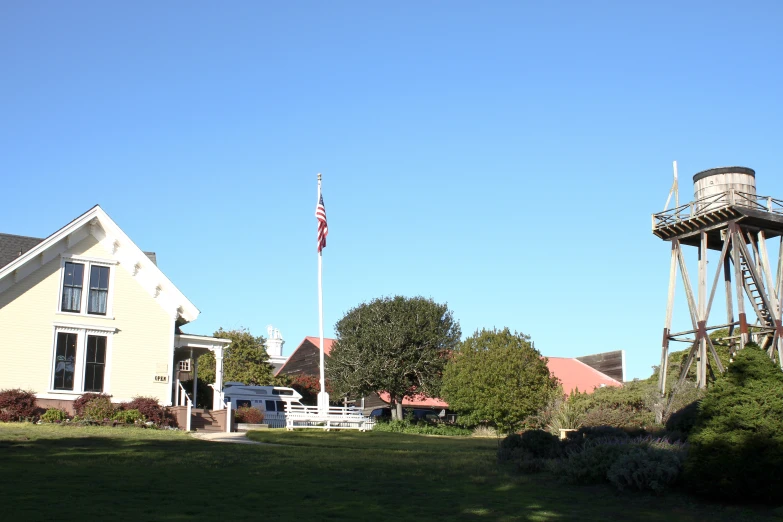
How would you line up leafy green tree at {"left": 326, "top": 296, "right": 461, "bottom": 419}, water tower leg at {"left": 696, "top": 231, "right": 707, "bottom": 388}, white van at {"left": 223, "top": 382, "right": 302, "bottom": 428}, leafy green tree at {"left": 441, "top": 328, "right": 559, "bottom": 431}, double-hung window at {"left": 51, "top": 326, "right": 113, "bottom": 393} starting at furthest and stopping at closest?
1. leafy green tree at {"left": 326, "top": 296, "right": 461, "bottom": 419}
2. leafy green tree at {"left": 441, "top": 328, "right": 559, "bottom": 431}
3. white van at {"left": 223, "top": 382, "right": 302, "bottom": 428}
4. water tower leg at {"left": 696, "top": 231, "right": 707, "bottom": 388}
5. double-hung window at {"left": 51, "top": 326, "right": 113, "bottom": 393}

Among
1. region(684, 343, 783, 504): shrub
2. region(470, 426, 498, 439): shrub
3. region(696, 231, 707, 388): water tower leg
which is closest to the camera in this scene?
region(684, 343, 783, 504): shrub

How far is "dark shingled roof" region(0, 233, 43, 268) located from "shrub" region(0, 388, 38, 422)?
16.9 feet

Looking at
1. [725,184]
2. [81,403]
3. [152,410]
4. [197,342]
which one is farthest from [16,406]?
[725,184]

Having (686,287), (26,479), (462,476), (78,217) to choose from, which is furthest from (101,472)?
(686,287)

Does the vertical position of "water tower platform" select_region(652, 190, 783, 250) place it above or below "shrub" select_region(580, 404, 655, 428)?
above

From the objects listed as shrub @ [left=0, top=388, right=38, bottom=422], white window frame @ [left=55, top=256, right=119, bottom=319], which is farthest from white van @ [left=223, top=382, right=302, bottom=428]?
shrub @ [left=0, top=388, right=38, bottom=422]

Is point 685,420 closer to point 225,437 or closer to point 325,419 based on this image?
point 225,437

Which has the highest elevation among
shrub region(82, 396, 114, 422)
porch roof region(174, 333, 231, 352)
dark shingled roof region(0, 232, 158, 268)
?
dark shingled roof region(0, 232, 158, 268)

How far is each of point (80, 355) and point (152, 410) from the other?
391cm

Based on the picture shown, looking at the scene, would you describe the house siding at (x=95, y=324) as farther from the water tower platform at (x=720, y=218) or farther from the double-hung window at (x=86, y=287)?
the water tower platform at (x=720, y=218)

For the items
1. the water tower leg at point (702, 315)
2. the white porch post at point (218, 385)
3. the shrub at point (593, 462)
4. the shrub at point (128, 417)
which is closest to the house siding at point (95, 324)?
the white porch post at point (218, 385)

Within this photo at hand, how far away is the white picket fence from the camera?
35188 mm

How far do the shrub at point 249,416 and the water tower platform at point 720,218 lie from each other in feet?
66.6

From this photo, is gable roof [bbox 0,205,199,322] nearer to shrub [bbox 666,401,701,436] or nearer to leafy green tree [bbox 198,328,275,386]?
shrub [bbox 666,401,701,436]
